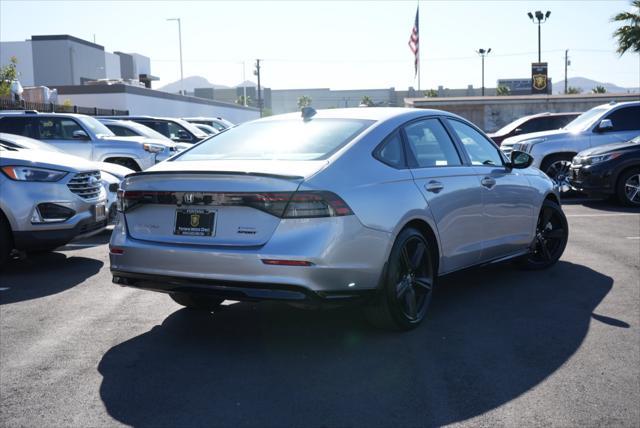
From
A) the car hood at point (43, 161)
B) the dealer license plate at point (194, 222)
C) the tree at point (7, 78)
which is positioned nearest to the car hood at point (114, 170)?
the car hood at point (43, 161)

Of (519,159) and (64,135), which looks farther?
(64,135)

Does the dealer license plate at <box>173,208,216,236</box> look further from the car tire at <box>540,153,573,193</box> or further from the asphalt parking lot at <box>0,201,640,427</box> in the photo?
the car tire at <box>540,153,573,193</box>

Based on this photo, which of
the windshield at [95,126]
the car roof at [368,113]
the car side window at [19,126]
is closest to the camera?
the car roof at [368,113]

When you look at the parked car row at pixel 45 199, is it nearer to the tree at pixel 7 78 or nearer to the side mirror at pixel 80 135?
the side mirror at pixel 80 135

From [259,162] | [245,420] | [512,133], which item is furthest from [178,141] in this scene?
[245,420]

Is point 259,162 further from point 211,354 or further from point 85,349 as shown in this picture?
point 85,349

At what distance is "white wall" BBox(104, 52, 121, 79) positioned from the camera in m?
77.4

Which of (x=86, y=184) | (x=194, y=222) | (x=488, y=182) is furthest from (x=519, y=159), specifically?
(x=86, y=184)

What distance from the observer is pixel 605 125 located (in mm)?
14742

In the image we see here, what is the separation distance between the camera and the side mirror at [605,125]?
14711mm

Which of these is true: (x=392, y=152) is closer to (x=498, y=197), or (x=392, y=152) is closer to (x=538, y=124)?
(x=498, y=197)

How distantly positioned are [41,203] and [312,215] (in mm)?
4197

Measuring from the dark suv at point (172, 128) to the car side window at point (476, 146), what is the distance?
12.8 metres

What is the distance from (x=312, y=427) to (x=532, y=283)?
154 inches
